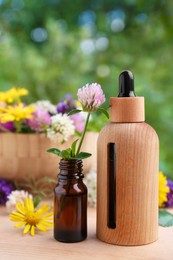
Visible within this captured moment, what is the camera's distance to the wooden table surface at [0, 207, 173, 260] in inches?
29.8

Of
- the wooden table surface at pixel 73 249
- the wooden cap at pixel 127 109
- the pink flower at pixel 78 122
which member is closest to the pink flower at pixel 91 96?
the wooden cap at pixel 127 109

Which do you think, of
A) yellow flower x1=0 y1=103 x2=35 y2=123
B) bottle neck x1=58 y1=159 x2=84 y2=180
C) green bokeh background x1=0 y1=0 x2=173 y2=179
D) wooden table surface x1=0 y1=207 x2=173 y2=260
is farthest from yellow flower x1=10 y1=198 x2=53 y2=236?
green bokeh background x1=0 y1=0 x2=173 y2=179

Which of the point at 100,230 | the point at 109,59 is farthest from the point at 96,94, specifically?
the point at 109,59

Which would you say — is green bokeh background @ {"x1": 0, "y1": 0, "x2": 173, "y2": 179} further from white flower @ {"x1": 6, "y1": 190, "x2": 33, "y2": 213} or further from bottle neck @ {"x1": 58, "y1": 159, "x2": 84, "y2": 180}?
bottle neck @ {"x1": 58, "y1": 159, "x2": 84, "y2": 180}

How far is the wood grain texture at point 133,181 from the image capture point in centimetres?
79

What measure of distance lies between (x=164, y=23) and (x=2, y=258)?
5.58ft

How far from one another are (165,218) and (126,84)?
0.31m

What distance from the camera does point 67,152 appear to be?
826mm

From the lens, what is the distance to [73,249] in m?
0.79

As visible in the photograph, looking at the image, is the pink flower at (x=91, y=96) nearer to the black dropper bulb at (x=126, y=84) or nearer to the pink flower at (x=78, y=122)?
the black dropper bulb at (x=126, y=84)

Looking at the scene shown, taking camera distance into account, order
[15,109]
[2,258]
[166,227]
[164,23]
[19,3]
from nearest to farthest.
A: [2,258] → [166,227] → [15,109] → [164,23] → [19,3]

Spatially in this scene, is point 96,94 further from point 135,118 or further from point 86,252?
point 86,252

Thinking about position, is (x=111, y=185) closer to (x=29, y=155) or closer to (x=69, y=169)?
(x=69, y=169)

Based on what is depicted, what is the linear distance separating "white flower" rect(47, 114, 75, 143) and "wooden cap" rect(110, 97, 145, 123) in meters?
0.25
